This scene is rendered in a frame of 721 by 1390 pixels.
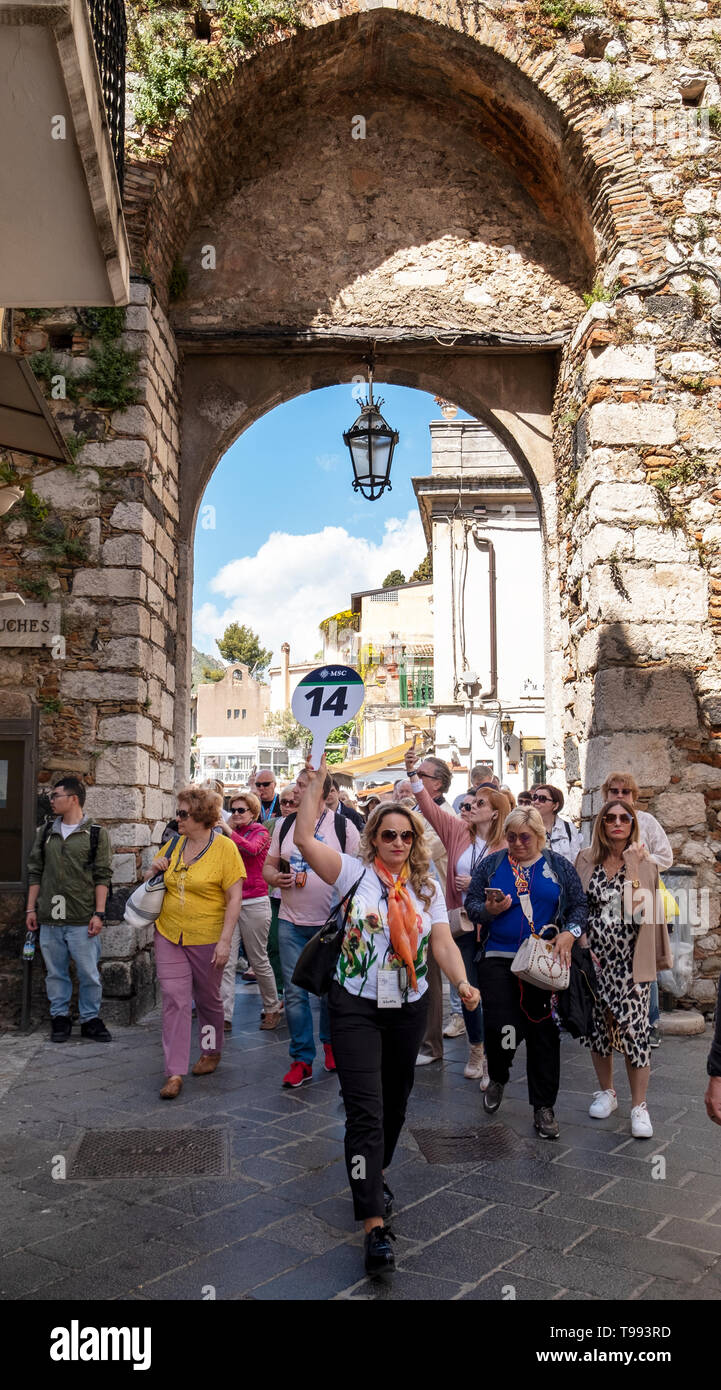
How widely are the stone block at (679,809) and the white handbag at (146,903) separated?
3.55m

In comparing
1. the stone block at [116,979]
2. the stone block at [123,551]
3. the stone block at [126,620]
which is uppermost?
the stone block at [123,551]

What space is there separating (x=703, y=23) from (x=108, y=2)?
17.5 feet

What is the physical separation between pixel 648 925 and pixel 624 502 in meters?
3.86

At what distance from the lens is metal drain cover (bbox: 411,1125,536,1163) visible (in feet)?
14.6

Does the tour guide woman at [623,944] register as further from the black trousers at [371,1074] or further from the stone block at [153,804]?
the stone block at [153,804]

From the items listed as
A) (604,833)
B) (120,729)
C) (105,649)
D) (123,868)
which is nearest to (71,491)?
(105,649)

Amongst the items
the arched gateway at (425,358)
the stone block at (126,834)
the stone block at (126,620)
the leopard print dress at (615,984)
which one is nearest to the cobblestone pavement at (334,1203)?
the leopard print dress at (615,984)

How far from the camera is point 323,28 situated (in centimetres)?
814

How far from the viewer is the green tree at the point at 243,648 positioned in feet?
238

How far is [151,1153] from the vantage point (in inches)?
176

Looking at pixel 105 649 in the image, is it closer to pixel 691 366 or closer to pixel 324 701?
pixel 324 701

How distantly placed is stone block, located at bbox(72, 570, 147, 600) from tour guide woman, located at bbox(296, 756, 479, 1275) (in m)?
4.06

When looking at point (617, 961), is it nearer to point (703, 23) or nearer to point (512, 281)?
point (512, 281)
